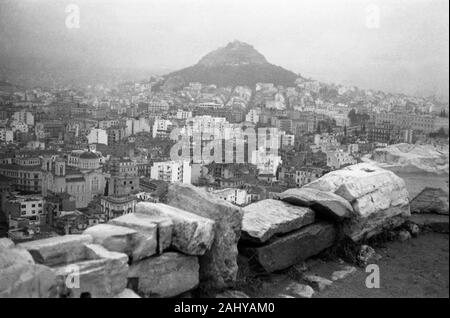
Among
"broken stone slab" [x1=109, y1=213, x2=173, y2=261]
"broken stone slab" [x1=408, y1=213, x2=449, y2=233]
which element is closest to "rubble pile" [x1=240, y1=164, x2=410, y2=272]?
"broken stone slab" [x1=408, y1=213, x2=449, y2=233]

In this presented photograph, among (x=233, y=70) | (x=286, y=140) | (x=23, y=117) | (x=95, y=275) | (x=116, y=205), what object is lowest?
(x=116, y=205)

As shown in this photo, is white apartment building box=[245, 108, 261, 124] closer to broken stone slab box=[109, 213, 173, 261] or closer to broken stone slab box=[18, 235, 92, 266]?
broken stone slab box=[109, 213, 173, 261]

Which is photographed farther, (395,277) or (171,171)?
(171,171)

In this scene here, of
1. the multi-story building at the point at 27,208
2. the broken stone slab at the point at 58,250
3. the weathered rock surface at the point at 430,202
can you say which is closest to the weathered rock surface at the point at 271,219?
the broken stone slab at the point at 58,250

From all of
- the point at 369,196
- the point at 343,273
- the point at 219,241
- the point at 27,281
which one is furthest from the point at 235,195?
the point at 27,281

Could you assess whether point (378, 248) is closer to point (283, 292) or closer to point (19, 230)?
point (283, 292)

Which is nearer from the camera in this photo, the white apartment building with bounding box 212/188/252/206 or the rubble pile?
the rubble pile

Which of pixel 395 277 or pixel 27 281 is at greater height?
pixel 27 281

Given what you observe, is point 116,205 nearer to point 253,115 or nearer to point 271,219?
point 271,219
